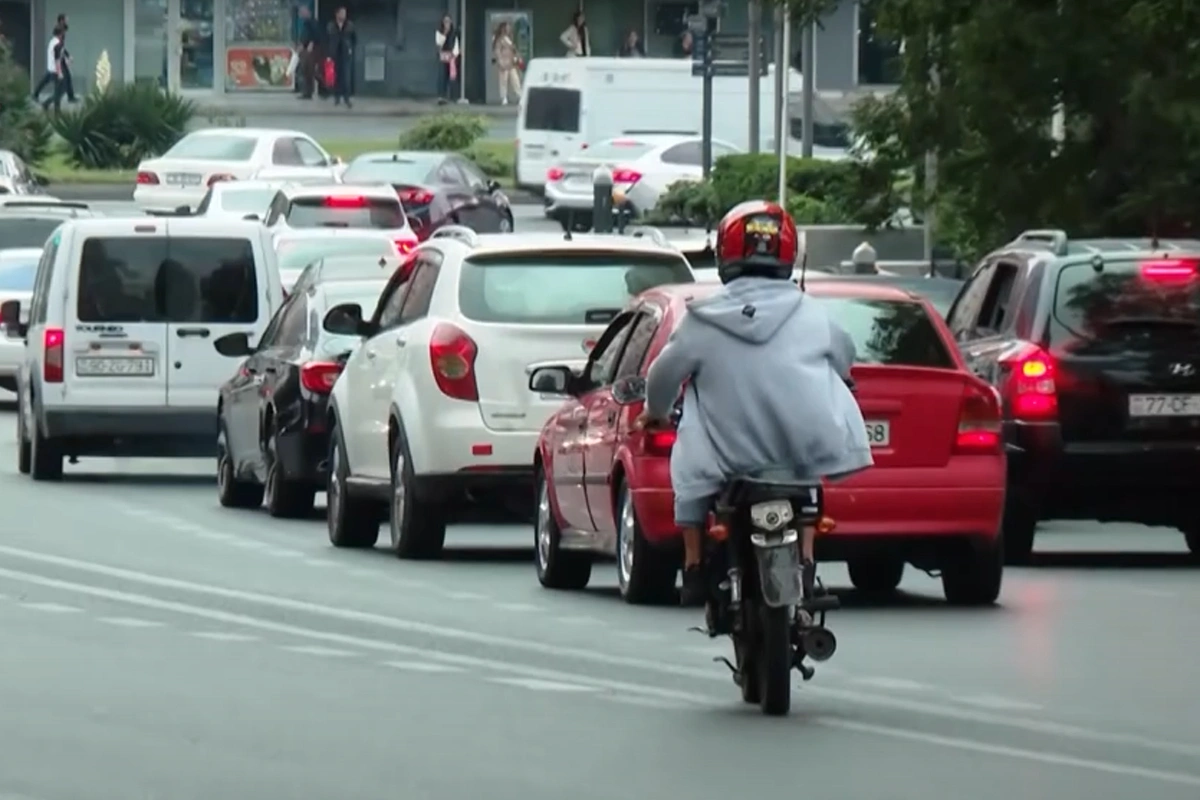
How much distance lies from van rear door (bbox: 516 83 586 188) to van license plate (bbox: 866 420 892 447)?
42692 millimetres

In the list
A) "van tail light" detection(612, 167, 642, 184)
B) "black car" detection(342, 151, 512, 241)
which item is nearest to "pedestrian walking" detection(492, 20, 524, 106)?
"van tail light" detection(612, 167, 642, 184)

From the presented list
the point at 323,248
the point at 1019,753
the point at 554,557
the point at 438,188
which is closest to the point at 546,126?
the point at 438,188

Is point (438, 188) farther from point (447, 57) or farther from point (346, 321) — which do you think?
point (346, 321)

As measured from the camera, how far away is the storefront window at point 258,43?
75625 mm

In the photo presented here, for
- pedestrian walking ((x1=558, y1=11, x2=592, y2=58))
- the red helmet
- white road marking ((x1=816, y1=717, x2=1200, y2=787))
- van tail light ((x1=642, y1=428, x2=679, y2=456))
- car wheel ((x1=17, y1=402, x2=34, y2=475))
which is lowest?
car wheel ((x1=17, y1=402, x2=34, y2=475))

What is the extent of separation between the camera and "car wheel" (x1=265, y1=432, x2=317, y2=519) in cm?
2216

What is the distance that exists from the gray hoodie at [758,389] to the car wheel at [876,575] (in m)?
5.54

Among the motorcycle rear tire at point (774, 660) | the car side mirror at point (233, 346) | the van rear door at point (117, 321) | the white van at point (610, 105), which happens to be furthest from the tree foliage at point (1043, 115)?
the white van at point (610, 105)

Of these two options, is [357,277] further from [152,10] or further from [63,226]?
[152,10]

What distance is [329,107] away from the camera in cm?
7431

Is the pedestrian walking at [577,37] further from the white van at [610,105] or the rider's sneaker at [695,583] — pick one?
the rider's sneaker at [695,583]

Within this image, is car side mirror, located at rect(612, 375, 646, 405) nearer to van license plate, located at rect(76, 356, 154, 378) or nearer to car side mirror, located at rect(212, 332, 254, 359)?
car side mirror, located at rect(212, 332, 254, 359)

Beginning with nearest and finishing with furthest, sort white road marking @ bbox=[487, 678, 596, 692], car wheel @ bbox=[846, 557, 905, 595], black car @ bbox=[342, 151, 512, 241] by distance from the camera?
white road marking @ bbox=[487, 678, 596, 692]
car wheel @ bbox=[846, 557, 905, 595]
black car @ bbox=[342, 151, 512, 241]

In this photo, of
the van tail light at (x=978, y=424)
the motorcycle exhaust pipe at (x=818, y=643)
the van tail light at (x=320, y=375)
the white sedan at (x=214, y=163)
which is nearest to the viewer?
the motorcycle exhaust pipe at (x=818, y=643)
